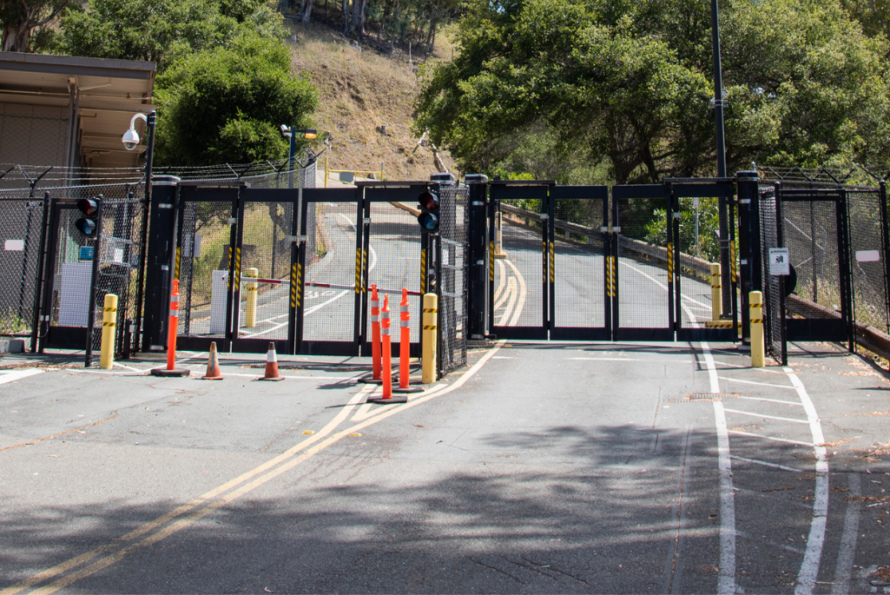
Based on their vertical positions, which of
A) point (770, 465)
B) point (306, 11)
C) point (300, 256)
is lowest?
point (770, 465)

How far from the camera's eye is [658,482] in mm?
6262

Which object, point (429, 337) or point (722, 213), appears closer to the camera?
point (429, 337)

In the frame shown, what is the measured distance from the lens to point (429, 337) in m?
10.9

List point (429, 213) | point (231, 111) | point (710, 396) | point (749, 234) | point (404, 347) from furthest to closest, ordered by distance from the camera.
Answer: point (231, 111) → point (749, 234) → point (429, 213) → point (404, 347) → point (710, 396)

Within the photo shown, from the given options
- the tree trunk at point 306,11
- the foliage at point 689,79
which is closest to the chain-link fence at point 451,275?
the foliage at point 689,79

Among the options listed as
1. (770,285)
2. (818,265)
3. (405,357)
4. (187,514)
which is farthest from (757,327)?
(187,514)

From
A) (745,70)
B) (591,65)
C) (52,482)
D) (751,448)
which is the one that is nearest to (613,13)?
(591,65)

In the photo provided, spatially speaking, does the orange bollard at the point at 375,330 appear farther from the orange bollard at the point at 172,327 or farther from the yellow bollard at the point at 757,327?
the yellow bollard at the point at 757,327

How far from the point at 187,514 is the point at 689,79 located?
87.5ft

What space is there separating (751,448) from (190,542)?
5.38 metres

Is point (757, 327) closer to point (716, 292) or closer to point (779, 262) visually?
point (779, 262)

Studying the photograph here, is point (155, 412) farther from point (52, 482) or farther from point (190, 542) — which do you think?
point (190, 542)

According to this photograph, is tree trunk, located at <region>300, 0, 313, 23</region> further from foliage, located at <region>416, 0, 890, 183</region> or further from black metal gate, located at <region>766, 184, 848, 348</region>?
black metal gate, located at <region>766, 184, 848, 348</region>

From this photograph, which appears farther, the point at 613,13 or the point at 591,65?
the point at 613,13
